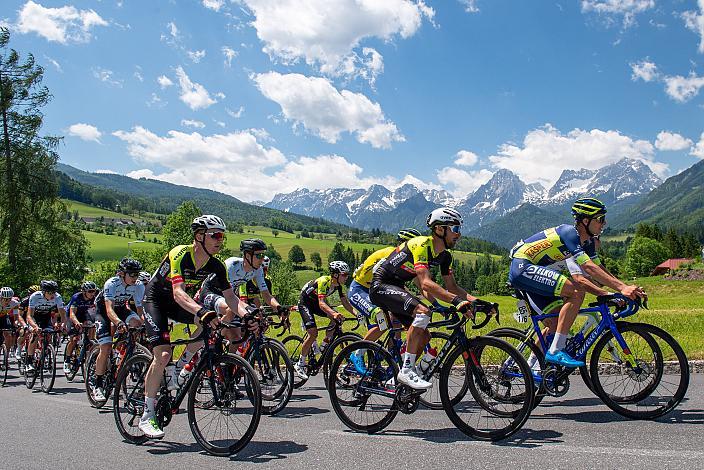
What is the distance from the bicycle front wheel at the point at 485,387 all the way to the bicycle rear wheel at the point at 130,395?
355 centimetres

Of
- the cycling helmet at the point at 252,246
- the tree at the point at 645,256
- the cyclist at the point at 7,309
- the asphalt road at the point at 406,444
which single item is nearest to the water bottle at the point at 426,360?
the asphalt road at the point at 406,444

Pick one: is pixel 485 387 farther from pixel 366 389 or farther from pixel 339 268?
pixel 339 268

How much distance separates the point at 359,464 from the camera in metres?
4.86

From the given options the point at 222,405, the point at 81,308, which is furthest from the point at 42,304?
the point at 222,405

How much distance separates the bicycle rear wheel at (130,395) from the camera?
622cm

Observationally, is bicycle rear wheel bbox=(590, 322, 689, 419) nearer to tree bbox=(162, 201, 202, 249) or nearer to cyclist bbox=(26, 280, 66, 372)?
cyclist bbox=(26, 280, 66, 372)

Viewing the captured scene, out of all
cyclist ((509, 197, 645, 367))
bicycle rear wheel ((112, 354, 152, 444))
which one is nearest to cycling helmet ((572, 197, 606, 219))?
cyclist ((509, 197, 645, 367))

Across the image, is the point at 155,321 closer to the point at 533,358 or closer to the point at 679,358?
the point at 533,358

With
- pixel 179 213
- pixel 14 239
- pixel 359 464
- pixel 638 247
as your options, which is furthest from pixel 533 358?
pixel 638 247

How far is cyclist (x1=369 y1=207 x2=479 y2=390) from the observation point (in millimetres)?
5801

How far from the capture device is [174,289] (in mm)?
5988

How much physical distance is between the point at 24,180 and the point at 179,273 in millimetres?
29709

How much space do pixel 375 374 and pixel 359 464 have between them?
5.03 ft

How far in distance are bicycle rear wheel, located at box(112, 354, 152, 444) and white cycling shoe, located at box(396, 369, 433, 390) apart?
3.02 meters
